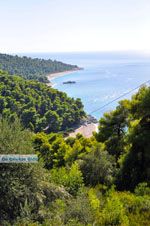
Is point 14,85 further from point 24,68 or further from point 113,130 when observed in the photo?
Answer: point 24,68

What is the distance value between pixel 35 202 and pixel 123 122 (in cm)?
1020

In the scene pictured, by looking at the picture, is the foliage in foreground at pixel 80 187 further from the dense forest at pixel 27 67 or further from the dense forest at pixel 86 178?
the dense forest at pixel 27 67

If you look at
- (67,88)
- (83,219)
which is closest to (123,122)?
(83,219)

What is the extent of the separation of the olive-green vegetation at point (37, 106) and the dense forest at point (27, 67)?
51.0 meters

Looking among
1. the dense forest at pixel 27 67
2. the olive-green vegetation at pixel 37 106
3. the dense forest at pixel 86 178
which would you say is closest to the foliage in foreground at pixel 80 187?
the dense forest at pixel 86 178

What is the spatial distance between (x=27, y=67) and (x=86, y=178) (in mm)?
129916

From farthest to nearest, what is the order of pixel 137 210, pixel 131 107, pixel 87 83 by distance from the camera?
pixel 87 83 < pixel 131 107 < pixel 137 210

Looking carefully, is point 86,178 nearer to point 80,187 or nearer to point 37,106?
point 80,187

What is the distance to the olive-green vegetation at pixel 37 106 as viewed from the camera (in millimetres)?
54406

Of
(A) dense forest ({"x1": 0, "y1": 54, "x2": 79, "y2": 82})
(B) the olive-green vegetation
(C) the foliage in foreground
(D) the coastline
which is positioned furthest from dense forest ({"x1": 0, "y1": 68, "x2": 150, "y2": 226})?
(A) dense forest ({"x1": 0, "y1": 54, "x2": 79, "y2": 82})

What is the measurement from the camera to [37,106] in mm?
60188

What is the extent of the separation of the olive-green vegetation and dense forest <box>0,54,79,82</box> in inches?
2010

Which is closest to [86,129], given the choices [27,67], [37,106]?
[37,106]

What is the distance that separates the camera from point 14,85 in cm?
6325
